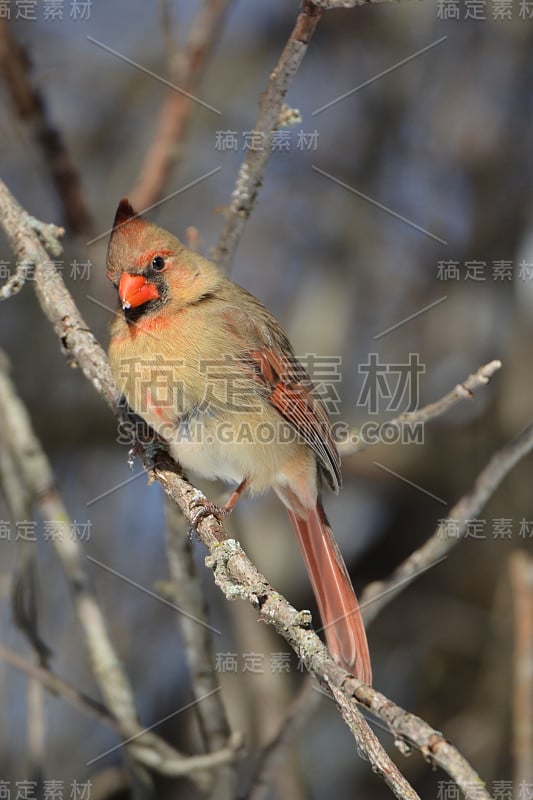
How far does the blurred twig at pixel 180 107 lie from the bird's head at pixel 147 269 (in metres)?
0.85

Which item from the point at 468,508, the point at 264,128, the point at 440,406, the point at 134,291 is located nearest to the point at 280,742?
the point at 468,508

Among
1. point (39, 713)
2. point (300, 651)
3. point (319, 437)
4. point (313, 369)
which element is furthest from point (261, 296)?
point (300, 651)

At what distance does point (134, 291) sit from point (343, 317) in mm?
1939

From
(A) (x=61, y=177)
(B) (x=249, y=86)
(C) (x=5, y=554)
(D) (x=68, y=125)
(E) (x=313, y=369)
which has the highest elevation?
(B) (x=249, y=86)

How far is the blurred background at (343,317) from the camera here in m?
4.33

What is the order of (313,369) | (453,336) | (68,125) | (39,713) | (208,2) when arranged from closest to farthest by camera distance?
(39,713) < (208,2) < (313,369) < (453,336) < (68,125)

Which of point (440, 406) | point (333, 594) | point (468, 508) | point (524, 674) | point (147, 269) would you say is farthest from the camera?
point (333, 594)

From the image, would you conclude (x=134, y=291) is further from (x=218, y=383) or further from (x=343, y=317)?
(x=343, y=317)

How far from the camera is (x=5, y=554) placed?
4348 mm

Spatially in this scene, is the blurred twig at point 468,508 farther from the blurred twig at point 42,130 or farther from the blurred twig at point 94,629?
the blurred twig at point 42,130

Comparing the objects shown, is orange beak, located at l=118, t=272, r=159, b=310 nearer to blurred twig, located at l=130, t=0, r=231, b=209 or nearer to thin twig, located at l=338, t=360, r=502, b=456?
thin twig, located at l=338, t=360, r=502, b=456

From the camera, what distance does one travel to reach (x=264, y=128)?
9.77 feet

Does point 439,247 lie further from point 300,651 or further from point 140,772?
point 300,651

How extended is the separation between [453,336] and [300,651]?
339 cm
